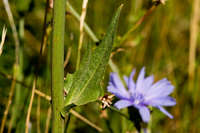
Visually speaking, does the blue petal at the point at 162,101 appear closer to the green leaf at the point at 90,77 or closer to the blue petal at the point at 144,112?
the blue petal at the point at 144,112

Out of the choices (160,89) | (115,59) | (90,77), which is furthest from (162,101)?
(115,59)

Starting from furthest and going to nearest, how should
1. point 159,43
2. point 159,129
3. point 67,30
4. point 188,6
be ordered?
point 188,6 < point 159,43 < point 67,30 < point 159,129

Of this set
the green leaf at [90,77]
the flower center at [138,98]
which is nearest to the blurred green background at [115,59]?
the flower center at [138,98]

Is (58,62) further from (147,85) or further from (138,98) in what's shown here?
(147,85)

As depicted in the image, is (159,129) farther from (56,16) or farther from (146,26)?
(56,16)

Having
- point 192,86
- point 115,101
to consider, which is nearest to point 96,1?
point 192,86
